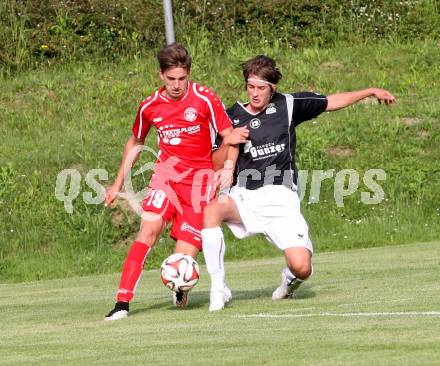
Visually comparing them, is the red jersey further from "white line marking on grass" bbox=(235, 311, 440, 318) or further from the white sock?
"white line marking on grass" bbox=(235, 311, 440, 318)

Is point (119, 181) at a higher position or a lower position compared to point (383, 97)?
lower

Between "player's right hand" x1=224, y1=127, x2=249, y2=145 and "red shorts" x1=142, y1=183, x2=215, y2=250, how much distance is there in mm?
475

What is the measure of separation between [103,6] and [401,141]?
7.76m

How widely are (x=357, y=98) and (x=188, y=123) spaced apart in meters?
1.43

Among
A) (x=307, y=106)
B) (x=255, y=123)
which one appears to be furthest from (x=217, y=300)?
(x=307, y=106)

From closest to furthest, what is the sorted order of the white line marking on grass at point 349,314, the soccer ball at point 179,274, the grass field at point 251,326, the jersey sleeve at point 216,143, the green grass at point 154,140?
the grass field at point 251,326
the white line marking on grass at point 349,314
the soccer ball at point 179,274
the jersey sleeve at point 216,143
the green grass at point 154,140

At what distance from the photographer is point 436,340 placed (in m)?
6.87

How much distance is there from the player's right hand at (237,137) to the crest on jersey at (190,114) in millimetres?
309

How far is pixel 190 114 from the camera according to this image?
10.2m

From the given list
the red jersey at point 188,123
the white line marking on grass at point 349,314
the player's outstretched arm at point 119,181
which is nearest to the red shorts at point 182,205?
the red jersey at point 188,123

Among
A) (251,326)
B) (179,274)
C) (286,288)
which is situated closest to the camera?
(251,326)

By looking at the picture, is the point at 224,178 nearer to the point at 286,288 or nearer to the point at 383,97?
the point at 286,288

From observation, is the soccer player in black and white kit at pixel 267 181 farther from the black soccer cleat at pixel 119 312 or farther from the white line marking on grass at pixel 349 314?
the white line marking on grass at pixel 349 314

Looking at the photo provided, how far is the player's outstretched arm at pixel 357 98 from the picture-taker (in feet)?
34.2
